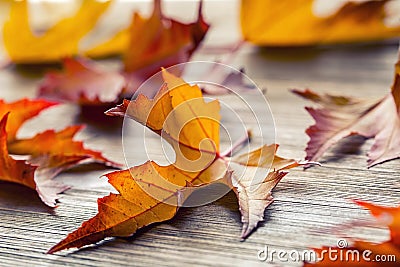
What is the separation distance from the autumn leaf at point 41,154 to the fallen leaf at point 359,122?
166 millimetres

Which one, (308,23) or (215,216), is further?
(308,23)

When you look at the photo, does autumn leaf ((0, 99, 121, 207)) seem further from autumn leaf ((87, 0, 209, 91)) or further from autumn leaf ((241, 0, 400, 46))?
autumn leaf ((241, 0, 400, 46))

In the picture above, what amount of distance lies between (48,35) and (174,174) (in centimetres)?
40

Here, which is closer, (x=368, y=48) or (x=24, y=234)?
(x=24, y=234)

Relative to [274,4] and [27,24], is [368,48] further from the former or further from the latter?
[27,24]

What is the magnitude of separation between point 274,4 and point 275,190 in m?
0.33

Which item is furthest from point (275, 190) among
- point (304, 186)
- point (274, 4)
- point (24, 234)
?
point (274, 4)

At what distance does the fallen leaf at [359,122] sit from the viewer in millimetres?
456

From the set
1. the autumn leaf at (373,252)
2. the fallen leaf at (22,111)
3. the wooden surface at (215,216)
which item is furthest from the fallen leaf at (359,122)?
the fallen leaf at (22,111)

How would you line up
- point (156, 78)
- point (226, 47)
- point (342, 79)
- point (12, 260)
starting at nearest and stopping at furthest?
point (12, 260) → point (156, 78) → point (342, 79) → point (226, 47)

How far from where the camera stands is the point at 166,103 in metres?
0.39

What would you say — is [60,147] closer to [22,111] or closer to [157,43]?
[22,111]

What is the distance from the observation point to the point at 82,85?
622 millimetres

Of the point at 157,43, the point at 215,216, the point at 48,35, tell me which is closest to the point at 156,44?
the point at 157,43
